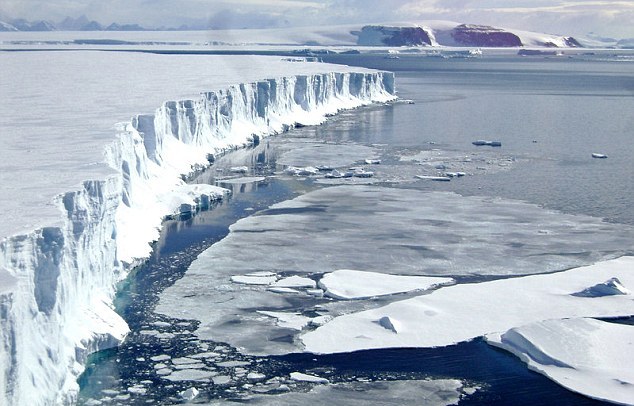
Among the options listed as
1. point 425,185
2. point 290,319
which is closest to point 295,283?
point 290,319

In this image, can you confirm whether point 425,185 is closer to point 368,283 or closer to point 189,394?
point 368,283

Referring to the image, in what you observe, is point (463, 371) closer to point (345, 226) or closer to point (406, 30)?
point (345, 226)

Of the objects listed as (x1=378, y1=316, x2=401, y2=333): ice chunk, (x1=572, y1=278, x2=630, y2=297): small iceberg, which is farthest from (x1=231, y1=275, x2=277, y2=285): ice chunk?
(x1=572, y1=278, x2=630, y2=297): small iceberg

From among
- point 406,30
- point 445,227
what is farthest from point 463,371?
point 406,30

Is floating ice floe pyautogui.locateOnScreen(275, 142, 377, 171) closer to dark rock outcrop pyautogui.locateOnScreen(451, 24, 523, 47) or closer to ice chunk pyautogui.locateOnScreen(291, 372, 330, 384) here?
ice chunk pyautogui.locateOnScreen(291, 372, 330, 384)

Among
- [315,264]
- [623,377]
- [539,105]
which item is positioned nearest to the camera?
[623,377]

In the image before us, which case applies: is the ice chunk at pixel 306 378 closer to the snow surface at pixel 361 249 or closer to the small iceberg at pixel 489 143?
the snow surface at pixel 361 249

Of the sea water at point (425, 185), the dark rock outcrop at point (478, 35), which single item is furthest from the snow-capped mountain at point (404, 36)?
the sea water at point (425, 185)
